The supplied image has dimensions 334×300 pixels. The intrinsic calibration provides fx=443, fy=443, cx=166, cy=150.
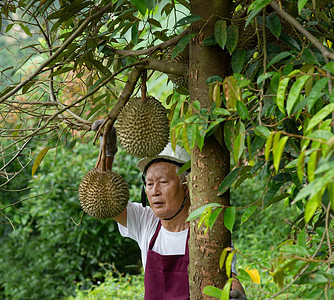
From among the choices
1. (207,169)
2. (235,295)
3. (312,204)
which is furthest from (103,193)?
(312,204)

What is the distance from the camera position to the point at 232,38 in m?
1.07

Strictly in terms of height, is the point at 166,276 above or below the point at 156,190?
below

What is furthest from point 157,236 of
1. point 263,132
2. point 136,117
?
point 263,132

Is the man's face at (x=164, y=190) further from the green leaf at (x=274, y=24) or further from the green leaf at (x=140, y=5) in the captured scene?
the green leaf at (x=140, y=5)

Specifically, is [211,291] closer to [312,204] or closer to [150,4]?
[312,204]

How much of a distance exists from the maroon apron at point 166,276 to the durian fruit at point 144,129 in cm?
66

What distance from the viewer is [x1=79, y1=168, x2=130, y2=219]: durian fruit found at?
1390 millimetres

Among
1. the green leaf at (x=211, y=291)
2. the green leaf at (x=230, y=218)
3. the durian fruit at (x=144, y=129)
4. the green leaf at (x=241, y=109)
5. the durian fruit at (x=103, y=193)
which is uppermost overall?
the durian fruit at (x=144, y=129)

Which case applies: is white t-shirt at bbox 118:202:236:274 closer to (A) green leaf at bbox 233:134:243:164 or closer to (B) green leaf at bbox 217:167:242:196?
(B) green leaf at bbox 217:167:242:196

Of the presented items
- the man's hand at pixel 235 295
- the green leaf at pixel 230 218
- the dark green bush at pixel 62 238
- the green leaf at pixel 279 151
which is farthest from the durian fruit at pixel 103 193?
the dark green bush at pixel 62 238

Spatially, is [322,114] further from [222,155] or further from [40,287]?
[40,287]

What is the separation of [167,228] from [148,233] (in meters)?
0.12

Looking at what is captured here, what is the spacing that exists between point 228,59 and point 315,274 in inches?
24.2

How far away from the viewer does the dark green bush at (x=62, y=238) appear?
4094 millimetres
